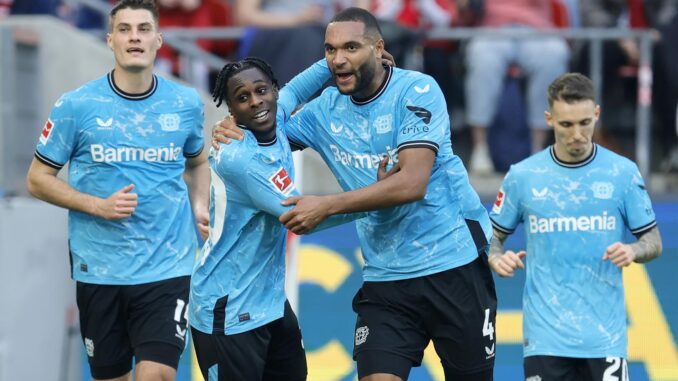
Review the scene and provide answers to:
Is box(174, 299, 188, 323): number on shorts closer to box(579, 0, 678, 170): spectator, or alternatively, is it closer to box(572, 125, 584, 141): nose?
box(572, 125, 584, 141): nose

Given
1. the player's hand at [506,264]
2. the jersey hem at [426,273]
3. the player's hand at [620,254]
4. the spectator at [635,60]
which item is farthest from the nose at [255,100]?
the spectator at [635,60]

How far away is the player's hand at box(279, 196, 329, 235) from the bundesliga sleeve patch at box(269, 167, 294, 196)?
0.59ft

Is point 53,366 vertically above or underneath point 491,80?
underneath

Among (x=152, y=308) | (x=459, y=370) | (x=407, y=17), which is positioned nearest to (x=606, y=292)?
(x=459, y=370)

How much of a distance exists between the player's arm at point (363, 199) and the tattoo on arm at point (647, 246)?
56.0 inches

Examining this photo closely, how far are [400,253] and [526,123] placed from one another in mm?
4409

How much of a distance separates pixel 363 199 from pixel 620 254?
1528mm

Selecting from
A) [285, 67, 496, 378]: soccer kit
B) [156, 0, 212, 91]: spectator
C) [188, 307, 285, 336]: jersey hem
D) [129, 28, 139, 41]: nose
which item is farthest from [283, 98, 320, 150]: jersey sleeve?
[156, 0, 212, 91]: spectator

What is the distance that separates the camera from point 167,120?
282 inches

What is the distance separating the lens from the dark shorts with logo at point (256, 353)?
615 centimetres

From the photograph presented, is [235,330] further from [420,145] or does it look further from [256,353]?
[420,145]

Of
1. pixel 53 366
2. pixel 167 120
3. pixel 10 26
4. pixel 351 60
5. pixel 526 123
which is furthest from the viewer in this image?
pixel 526 123

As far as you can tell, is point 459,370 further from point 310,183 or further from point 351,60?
point 310,183

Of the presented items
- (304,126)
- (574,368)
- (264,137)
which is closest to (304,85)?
(304,126)
